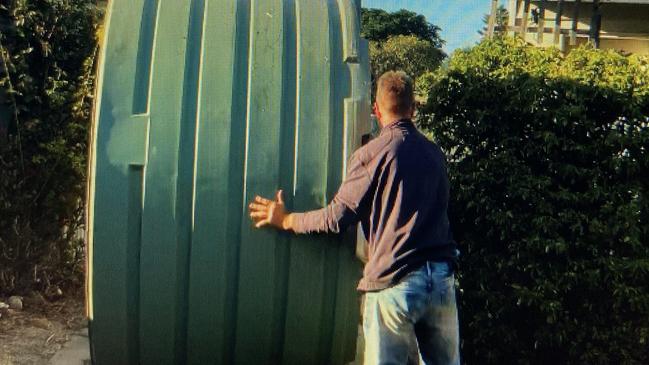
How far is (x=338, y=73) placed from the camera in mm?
3908

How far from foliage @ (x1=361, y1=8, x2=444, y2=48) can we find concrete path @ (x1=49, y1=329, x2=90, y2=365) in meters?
57.7

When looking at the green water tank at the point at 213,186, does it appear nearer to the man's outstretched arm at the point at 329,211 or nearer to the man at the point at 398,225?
the man's outstretched arm at the point at 329,211

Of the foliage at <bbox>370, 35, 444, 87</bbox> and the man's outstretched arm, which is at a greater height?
the foliage at <bbox>370, 35, 444, 87</bbox>

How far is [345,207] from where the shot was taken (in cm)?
354

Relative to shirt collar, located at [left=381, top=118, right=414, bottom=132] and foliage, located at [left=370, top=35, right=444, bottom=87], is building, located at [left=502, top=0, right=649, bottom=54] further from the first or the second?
shirt collar, located at [left=381, top=118, right=414, bottom=132]

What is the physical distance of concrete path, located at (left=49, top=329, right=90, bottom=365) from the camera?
17.3 ft

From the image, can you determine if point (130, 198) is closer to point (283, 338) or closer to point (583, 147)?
point (283, 338)

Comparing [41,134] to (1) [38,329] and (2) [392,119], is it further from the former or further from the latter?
(2) [392,119]

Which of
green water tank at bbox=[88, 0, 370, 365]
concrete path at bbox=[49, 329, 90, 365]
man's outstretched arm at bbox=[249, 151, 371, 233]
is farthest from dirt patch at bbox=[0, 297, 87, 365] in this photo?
man's outstretched arm at bbox=[249, 151, 371, 233]

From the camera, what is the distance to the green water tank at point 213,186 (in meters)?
3.62

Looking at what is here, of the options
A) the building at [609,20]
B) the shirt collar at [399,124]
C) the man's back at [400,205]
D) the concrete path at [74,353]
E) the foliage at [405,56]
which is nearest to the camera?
the man's back at [400,205]

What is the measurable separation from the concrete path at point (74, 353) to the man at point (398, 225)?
231 centimetres

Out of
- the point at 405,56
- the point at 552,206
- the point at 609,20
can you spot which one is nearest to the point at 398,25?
the point at 405,56

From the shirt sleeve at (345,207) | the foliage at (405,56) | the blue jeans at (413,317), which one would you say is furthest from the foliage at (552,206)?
the foliage at (405,56)
